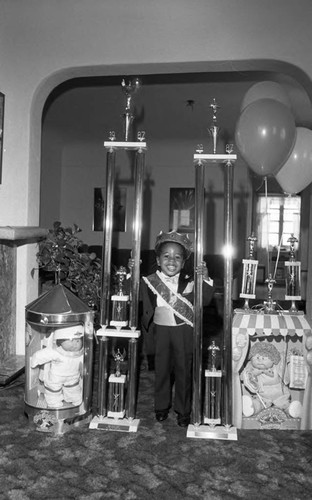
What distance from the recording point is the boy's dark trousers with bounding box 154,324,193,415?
3092mm

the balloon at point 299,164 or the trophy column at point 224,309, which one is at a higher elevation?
the balloon at point 299,164

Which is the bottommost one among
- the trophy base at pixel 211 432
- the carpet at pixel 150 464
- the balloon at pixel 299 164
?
the carpet at pixel 150 464

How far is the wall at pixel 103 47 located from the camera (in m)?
3.71

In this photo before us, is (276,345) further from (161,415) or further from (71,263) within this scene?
(71,263)

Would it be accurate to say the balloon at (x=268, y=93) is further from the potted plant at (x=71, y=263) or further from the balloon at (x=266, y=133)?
the potted plant at (x=71, y=263)

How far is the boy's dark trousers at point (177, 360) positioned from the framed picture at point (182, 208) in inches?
259

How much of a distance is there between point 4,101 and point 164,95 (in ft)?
9.16

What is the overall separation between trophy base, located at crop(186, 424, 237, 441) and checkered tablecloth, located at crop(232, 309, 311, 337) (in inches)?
22.4

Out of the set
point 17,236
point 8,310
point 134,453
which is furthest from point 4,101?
point 134,453

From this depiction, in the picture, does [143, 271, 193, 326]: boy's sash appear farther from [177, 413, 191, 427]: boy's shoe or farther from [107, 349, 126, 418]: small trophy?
[177, 413, 191, 427]: boy's shoe

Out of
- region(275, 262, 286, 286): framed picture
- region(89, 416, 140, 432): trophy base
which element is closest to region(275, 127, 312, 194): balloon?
region(89, 416, 140, 432): trophy base

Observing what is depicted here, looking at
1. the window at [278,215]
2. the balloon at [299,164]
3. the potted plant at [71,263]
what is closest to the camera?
the balloon at [299,164]

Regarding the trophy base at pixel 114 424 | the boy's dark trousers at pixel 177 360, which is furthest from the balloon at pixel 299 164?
the trophy base at pixel 114 424

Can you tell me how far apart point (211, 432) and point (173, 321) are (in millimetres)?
678
